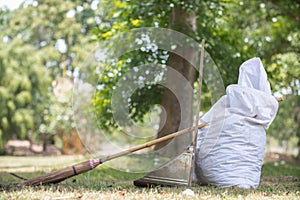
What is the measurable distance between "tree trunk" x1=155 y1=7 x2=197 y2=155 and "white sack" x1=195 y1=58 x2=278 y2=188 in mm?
2509

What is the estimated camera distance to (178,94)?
7184 mm

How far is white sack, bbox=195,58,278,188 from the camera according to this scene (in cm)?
419

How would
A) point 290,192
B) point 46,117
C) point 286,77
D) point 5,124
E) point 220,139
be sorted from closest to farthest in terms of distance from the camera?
point 290,192 < point 220,139 < point 286,77 < point 5,124 < point 46,117

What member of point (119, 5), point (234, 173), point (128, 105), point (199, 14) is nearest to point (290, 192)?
point (234, 173)

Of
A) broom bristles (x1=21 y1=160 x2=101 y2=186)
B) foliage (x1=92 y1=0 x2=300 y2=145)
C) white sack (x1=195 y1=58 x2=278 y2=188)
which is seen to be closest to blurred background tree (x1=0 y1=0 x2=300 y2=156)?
foliage (x1=92 y1=0 x2=300 y2=145)

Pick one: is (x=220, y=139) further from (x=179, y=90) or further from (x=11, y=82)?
(x=11, y=82)

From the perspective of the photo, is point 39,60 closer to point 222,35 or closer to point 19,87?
point 19,87

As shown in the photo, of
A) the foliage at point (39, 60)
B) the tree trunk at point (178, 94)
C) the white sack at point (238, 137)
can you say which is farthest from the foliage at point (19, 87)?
the white sack at point (238, 137)

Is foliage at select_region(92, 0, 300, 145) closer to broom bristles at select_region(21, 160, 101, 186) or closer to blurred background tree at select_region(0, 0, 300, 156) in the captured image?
blurred background tree at select_region(0, 0, 300, 156)

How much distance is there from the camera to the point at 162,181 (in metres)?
4.05

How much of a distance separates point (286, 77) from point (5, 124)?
743 cm

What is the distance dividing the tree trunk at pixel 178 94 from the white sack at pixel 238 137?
2.51 m

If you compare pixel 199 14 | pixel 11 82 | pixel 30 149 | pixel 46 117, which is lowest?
pixel 30 149

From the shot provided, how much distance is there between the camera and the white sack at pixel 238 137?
4188 millimetres
